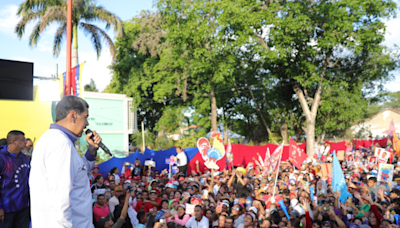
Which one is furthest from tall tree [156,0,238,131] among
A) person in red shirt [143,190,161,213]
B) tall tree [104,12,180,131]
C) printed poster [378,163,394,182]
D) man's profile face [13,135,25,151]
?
man's profile face [13,135,25,151]

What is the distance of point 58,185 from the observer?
6.67ft

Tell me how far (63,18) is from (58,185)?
1871 cm

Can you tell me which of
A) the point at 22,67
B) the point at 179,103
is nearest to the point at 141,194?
the point at 22,67

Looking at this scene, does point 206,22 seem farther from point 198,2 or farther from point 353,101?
point 353,101

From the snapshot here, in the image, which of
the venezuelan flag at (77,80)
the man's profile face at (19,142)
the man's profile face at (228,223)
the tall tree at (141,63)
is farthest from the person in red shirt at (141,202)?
the tall tree at (141,63)

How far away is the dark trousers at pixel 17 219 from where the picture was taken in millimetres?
3982

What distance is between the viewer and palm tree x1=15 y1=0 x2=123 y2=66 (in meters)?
18.0

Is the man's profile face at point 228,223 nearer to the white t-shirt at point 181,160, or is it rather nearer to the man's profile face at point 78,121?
the man's profile face at point 78,121

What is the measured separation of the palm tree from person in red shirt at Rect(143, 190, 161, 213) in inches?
438

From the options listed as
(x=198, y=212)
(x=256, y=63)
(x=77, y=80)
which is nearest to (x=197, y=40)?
(x=256, y=63)

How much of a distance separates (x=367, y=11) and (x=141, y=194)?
1907cm

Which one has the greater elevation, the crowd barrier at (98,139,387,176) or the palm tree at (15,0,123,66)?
the palm tree at (15,0,123,66)

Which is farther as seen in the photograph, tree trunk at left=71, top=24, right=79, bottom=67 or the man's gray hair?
tree trunk at left=71, top=24, right=79, bottom=67

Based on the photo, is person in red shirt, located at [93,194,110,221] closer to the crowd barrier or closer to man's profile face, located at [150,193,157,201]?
man's profile face, located at [150,193,157,201]
